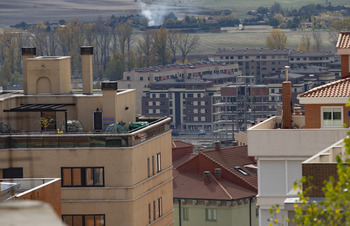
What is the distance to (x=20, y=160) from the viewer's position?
35.1 meters

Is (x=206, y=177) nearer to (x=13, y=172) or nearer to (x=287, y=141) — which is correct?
(x=13, y=172)

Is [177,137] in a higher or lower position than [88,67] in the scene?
lower

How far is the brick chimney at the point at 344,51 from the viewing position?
30984mm

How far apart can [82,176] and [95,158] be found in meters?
0.65

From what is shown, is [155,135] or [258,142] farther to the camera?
[155,135]

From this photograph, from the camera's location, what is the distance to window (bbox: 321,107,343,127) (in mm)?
28922

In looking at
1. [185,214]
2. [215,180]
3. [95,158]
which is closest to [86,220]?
[95,158]

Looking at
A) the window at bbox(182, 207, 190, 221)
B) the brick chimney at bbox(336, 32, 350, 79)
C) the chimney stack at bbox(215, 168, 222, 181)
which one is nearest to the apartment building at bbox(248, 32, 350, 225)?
the brick chimney at bbox(336, 32, 350, 79)

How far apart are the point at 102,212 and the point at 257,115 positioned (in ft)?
504

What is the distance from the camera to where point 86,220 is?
35.5 meters

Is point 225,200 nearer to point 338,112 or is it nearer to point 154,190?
point 154,190

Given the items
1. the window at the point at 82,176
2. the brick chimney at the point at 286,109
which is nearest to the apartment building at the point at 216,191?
the window at the point at 82,176

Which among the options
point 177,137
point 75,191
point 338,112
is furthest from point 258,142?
point 177,137

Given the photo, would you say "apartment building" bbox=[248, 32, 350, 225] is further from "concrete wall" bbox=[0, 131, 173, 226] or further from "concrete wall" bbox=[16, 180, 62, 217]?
"concrete wall" bbox=[0, 131, 173, 226]
